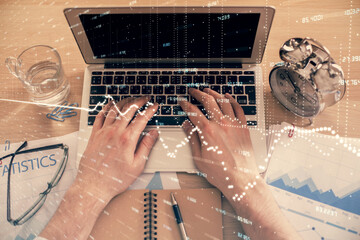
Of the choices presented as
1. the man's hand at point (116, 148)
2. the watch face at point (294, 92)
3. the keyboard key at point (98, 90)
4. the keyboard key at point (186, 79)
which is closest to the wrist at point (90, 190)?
the man's hand at point (116, 148)

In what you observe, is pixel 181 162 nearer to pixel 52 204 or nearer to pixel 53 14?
pixel 52 204

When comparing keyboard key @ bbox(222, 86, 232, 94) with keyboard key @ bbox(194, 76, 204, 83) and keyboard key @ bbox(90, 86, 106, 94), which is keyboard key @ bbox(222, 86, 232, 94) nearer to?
keyboard key @ bbox(194, 76, 204, 83)

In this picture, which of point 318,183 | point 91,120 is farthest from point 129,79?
point 318,183

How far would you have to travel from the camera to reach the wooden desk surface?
2.69 ft

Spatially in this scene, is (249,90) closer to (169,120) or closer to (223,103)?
(223,103)

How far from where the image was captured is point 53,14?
0.91 m

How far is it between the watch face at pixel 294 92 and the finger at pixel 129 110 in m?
0.32

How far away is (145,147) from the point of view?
781 millimetres

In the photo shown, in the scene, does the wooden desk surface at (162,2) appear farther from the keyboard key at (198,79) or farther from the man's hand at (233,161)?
the keyboard key at (198,79)

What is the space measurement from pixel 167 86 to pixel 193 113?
0.09 meters

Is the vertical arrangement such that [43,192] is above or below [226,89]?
below

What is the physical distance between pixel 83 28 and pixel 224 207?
0.52 metres

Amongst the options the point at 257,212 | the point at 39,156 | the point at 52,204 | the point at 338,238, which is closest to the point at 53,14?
the point at 39,156

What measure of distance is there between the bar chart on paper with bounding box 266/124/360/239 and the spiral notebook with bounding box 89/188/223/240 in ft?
0.54
